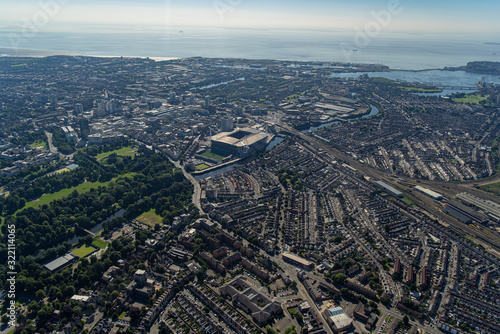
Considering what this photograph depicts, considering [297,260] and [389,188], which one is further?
[389,188]

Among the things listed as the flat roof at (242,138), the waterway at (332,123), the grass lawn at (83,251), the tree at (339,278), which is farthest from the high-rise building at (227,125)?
the tree at (339,278)

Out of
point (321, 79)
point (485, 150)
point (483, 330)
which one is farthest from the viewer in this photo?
point (321, 79)

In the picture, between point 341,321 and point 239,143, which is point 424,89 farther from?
point 341,321

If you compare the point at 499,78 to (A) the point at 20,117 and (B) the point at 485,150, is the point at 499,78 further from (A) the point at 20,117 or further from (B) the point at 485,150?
(A) the point at 20,117

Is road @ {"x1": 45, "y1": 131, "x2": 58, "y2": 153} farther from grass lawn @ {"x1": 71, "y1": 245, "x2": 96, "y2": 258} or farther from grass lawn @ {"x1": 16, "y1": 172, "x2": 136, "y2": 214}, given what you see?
grass lawn @ {"x1": 71, "y1": 245, "x2": 96, "y2": 258}

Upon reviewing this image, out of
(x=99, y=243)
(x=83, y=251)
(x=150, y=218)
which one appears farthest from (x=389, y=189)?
(x=83, y=251)

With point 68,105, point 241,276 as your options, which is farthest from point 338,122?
point 68,105
